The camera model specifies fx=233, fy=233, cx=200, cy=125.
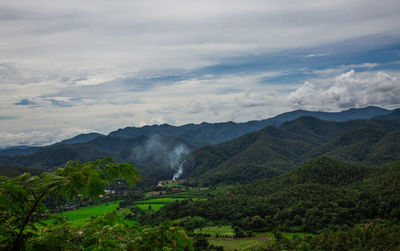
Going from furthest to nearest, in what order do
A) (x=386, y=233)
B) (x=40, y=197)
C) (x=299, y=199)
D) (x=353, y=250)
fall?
(x=299, y=199), (x=386, y=233), (x=353, y=250), (x=40, y=197)

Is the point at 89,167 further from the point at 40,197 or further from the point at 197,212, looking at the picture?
the point at 197,212

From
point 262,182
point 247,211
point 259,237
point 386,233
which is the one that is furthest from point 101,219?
point 262,182

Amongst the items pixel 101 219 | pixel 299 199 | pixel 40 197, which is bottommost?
pixel 299 199

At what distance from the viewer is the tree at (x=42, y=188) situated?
4359 mm

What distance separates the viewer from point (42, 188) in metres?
4.49

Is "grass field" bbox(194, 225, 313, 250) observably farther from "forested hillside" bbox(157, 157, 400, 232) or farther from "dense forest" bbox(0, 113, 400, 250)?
"forested hillside" bbox(157, 157, 400, 232)

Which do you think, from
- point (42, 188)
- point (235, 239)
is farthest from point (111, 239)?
point (235, 239)

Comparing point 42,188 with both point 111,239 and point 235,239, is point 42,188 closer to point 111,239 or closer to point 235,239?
point 111,239

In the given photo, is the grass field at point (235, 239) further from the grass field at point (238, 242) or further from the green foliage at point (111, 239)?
the green foliage at point (111, 239)

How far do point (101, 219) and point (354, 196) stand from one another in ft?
260

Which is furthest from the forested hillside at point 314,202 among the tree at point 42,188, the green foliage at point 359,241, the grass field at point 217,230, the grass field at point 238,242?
the tree at point 42,188

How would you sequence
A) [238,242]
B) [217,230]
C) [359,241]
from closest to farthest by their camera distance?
[359,241] → [238,242] → [217,230]

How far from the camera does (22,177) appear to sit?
15.4 feet

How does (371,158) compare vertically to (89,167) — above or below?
below
